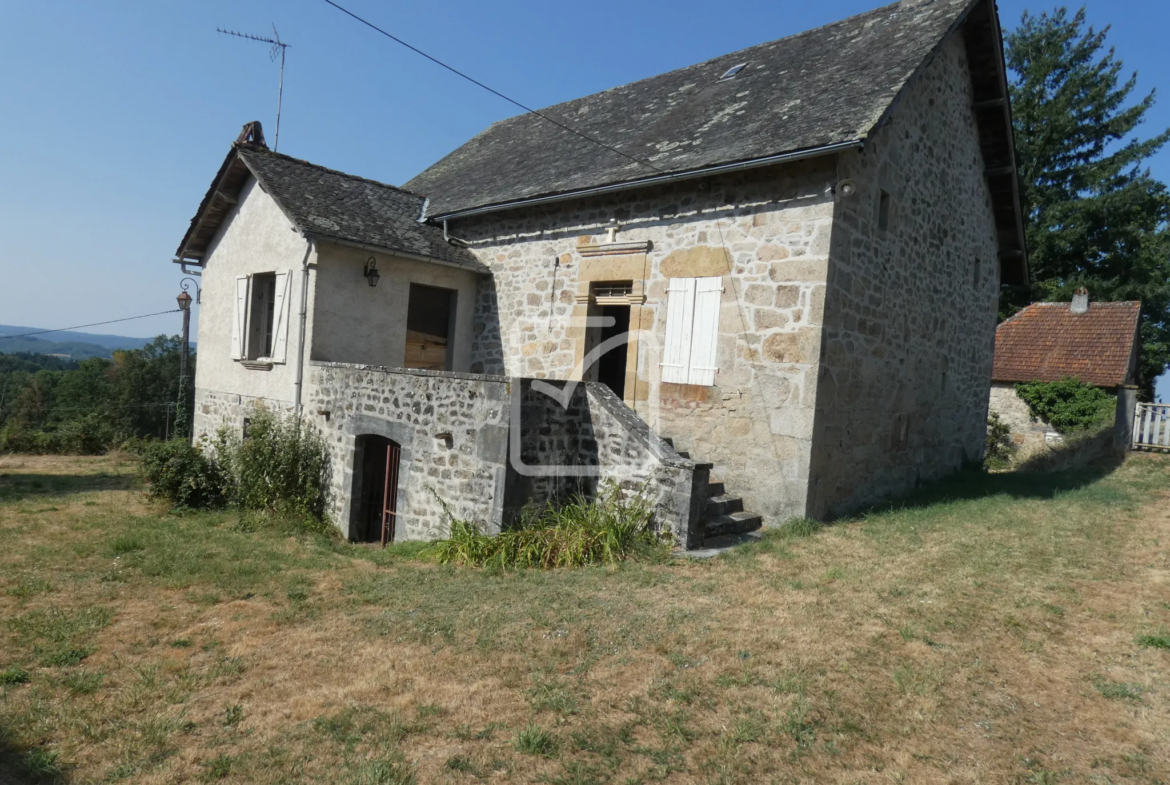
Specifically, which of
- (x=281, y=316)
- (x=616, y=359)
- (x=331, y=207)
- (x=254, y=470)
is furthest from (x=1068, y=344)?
(x=254, y=470)

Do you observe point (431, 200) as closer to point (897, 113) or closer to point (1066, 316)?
point (897, 113)

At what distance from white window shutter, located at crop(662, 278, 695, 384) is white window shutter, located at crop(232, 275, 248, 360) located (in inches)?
267

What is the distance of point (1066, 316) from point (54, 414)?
41.8 meters

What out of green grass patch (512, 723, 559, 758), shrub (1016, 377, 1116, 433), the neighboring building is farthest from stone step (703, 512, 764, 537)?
shrub (1016, 377, 1116, 433)

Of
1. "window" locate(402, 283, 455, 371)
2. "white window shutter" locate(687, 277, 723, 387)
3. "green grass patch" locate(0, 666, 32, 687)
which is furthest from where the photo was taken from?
"window" locate(402, 283, 455, 371)

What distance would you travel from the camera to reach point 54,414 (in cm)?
3394

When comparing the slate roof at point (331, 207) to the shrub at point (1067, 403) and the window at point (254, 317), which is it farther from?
the shrub at point (1067, 403)

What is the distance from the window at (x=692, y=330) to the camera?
8406 mm

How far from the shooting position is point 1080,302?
18.9 m

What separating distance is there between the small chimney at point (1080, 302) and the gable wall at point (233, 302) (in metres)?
19.6

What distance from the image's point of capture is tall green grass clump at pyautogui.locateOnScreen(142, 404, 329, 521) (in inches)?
375

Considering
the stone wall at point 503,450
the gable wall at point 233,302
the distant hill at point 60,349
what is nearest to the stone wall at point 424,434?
the stone wall at point 503,450

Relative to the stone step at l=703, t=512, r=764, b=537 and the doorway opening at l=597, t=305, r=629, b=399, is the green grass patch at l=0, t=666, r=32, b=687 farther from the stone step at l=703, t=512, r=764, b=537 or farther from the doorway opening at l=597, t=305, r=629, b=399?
the doorway opening at l=597, t=305, r=629, b=399

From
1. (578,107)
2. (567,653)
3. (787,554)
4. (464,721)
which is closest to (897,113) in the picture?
(787,554)
